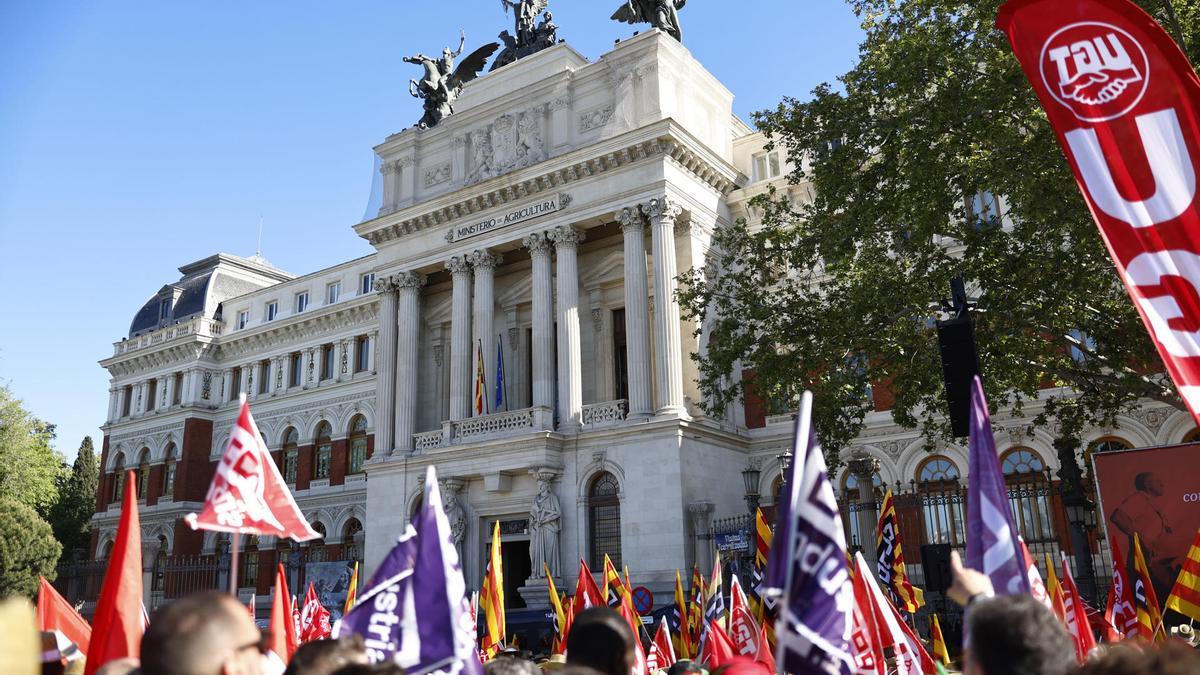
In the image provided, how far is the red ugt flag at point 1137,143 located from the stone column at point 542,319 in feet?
77.9

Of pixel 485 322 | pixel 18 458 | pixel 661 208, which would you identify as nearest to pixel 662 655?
pixel 661 208

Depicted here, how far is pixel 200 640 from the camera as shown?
3.06m

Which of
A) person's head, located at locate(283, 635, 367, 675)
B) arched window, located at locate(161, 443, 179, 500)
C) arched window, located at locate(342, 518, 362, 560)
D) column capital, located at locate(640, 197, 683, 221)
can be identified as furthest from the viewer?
arched window, located at locate(161, 443, 179, 500)

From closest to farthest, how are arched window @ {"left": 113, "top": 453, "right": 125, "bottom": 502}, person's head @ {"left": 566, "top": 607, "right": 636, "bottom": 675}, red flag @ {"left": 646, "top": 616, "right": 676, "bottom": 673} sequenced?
person's head @ {"left": 566, "top": 607, "right": 636, "bottom": 675} < red flag @ {"left": 646, "top": 616, "right": 676, "bottom": 673} < arched window @ {"left": 113, "top": 453, "right": 125, "bottom": 502}

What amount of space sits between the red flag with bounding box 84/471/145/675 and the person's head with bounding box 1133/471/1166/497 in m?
A: 13.1

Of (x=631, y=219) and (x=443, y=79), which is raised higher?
(x=443, y=79)

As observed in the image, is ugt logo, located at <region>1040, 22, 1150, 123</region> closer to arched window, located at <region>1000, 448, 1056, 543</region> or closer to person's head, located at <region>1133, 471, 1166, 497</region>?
person's head, located at <region>1133, 471, 1166, 497</region>

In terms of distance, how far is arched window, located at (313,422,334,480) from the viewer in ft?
135

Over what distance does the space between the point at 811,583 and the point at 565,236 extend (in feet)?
83.5

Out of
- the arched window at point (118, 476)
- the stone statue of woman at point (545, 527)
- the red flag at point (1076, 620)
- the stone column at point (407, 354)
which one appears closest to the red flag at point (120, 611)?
the red flag at point (1076, 620)

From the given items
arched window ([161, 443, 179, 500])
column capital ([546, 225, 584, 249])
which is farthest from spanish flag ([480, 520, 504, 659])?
arched window ([161, 443, 179, 500])

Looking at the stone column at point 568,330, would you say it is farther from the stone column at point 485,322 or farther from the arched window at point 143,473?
the arched window at point 143,473

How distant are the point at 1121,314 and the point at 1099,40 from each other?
13857 millimetres

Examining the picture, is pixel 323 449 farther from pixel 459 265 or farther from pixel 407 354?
pixel 459 265
